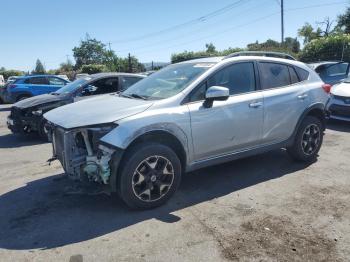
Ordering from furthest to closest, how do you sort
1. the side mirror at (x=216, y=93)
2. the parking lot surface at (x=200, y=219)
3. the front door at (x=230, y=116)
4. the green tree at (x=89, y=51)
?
the green tree at (x=89, y=51) → the front door at (x=230, y=116) → the side mirror at (x=216, y=93) → the parking lot surface at (x=200, y=219)

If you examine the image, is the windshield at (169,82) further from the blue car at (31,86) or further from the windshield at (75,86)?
the blue car at (31,86)

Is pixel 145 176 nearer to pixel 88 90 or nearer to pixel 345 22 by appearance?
pixel 88 90

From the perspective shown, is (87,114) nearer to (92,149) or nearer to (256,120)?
(92,149)

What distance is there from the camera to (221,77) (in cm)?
503

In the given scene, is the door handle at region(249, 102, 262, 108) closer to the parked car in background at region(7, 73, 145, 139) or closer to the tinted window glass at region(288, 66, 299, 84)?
the tinted window glass at region(288, 66, 299, 84)

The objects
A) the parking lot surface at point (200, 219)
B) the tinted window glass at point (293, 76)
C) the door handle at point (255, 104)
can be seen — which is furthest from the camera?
the tinted window glass at point (293, 76)

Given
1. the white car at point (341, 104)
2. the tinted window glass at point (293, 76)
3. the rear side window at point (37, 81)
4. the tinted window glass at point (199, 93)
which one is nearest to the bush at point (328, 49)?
the white car at point (341, 104)

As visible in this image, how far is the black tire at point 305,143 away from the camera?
5.95 metres

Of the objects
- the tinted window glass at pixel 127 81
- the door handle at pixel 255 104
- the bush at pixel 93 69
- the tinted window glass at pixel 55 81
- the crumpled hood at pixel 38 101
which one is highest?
the bush at pixel 93 69

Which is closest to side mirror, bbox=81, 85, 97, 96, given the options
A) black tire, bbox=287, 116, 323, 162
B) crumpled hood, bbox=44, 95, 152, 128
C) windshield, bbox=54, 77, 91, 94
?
windshield, bbox=54, 77, 91, 94

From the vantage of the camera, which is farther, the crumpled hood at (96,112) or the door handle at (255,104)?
the door handle at (255,104)

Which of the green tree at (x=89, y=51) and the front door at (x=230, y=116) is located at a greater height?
the green tree at (x=89, y=51)

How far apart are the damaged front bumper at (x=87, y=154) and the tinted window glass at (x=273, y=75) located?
2.56 meters

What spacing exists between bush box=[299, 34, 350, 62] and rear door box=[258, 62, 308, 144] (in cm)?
1786
